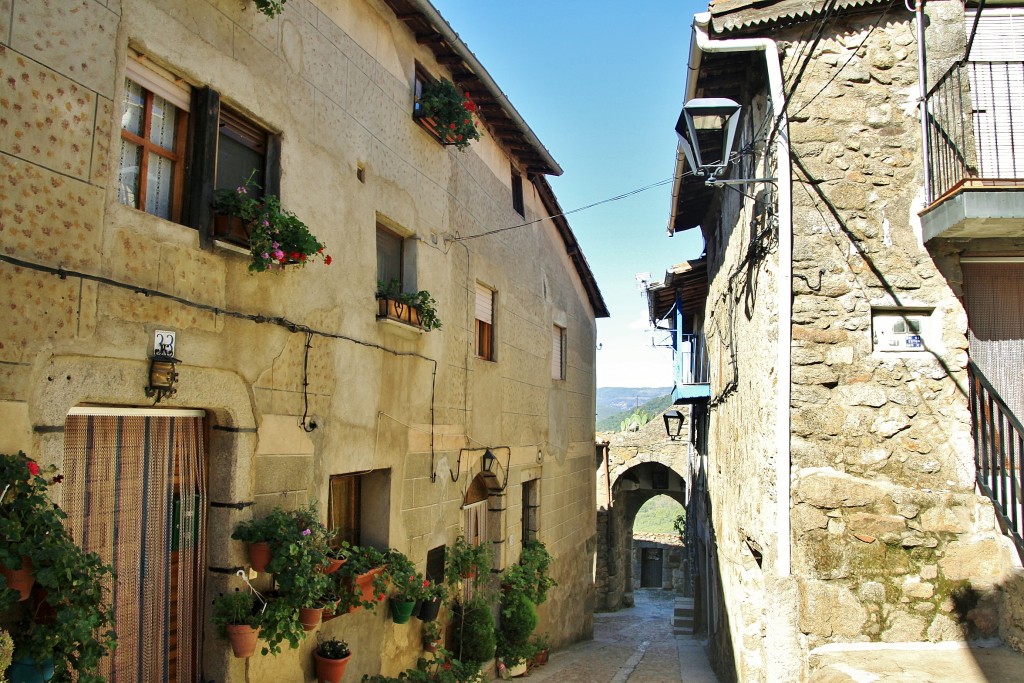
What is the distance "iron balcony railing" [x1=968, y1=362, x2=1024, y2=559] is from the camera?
519cm

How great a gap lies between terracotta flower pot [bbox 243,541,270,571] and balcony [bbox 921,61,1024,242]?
509 cm

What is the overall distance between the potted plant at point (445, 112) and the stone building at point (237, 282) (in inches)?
3.9

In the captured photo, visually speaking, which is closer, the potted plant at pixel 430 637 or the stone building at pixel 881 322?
the stone building at pixel 881 322

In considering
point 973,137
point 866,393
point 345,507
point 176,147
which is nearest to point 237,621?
point 345,507

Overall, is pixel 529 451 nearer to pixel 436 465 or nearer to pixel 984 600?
pixel 436 465

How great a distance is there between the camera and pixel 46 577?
10.3 ft

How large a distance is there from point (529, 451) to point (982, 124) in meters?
7.00

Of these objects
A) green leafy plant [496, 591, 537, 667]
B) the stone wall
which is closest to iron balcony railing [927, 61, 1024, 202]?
the stone wall

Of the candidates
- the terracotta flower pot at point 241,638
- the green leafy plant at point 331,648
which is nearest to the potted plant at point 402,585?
the green leafy plant at point 331,648

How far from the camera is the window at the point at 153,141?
14.1 feet

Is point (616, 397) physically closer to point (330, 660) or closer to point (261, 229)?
point (330, 660)

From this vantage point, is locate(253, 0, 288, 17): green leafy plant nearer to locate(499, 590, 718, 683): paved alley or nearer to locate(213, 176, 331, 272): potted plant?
locate(213, 176, 331, 272): potted plant

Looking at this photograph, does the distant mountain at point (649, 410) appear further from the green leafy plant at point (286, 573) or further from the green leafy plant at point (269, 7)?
the green leafy plant at point (269, 7)

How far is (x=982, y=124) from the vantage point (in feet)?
19.3
